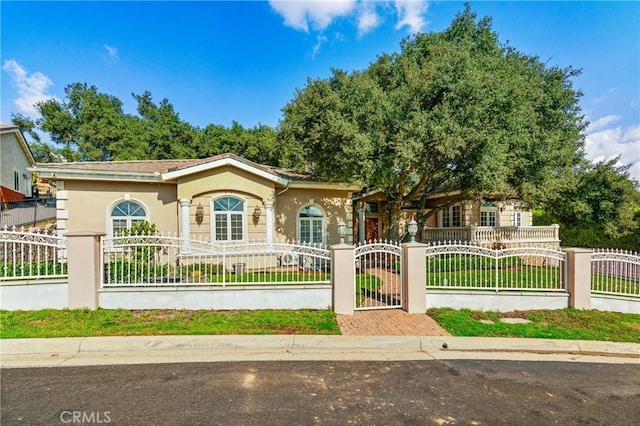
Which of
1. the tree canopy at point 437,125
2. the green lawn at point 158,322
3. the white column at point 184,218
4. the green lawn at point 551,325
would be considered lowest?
the green lawn at point 551,325

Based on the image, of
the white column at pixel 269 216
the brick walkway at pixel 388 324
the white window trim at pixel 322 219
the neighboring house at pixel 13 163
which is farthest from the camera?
the neighboring house at pixel 13 163

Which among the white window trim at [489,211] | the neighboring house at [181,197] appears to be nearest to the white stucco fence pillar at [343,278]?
the neighboring house at [181,197]

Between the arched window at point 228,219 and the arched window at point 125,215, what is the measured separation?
276cm

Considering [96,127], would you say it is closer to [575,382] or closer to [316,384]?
[316,384]

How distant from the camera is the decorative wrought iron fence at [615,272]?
789 cm

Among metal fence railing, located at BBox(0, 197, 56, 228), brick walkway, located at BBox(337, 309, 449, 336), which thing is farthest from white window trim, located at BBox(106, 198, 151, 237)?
metal fence railing, located at BBox(0, 197, 56, 228)

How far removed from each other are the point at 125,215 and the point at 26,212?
1344 centimetres

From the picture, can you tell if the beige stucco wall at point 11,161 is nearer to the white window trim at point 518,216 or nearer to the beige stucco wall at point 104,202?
the beige stucco wall at point 104,202

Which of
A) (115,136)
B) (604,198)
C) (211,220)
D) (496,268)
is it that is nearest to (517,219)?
(604,198)

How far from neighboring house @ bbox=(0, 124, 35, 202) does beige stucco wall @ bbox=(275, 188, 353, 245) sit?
1836 centimetres

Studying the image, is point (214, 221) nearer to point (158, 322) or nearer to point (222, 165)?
point (222, 165)

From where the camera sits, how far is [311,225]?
14.2 m

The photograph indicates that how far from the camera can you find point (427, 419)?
11.8ft

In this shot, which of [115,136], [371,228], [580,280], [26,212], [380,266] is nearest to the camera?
[580,280]
